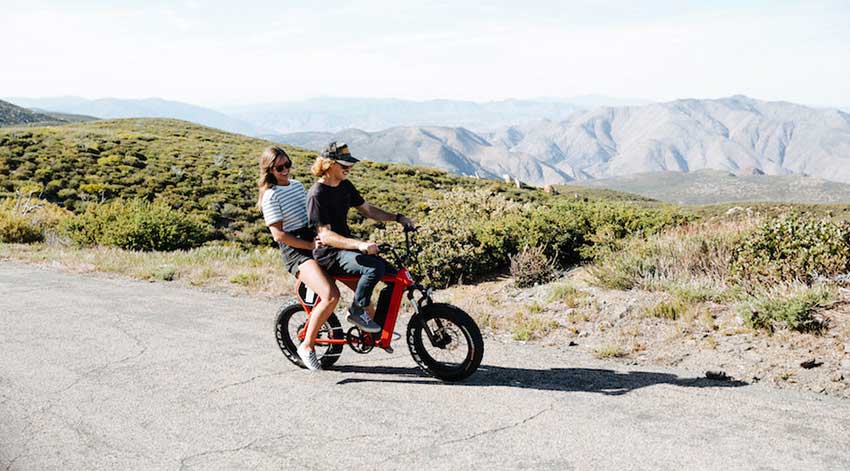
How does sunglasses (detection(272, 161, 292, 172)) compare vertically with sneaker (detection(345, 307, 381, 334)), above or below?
above

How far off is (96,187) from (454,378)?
126ft

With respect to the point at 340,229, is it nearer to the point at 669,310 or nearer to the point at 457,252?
the point at 669,310

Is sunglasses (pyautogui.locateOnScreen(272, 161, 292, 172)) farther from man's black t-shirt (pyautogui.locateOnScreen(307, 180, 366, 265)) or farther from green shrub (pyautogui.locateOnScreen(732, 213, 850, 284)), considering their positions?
green shrub (pyautogui.locateOnScreen(732, 213, 850, 284))

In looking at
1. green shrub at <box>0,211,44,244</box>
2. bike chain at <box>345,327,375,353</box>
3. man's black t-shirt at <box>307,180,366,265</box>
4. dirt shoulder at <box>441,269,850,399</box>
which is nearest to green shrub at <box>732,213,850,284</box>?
dirt shoulder at <box>441,269,850,399</box>

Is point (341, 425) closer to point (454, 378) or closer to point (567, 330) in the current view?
point (454, 378)

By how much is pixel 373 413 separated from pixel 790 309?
14.8ft

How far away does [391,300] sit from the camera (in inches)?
219

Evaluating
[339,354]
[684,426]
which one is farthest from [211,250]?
[684,426]

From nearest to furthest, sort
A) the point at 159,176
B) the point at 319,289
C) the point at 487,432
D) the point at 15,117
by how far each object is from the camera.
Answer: the point at 487,432, the point at 319,289, the point at 159,176, the point at 15,117

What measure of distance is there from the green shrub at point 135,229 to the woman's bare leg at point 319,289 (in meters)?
11.9

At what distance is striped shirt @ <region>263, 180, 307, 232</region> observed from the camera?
5457 mm

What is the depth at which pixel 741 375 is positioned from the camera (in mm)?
5672

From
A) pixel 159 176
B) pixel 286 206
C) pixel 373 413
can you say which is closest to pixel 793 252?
pixel 373 413

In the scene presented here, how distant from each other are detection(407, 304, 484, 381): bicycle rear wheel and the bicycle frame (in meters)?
0.20
